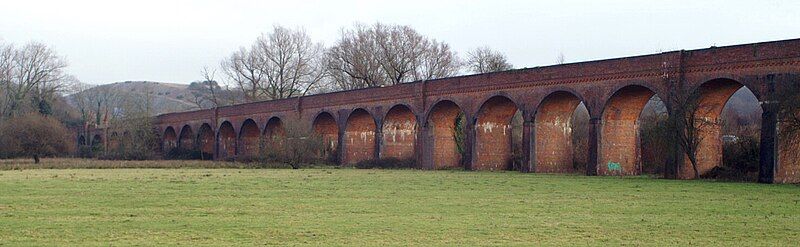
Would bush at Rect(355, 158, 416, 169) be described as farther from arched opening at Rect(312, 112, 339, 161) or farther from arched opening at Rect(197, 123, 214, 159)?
arched opening at Rect(197, 123, 214, 159)

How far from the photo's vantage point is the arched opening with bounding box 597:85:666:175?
104ft

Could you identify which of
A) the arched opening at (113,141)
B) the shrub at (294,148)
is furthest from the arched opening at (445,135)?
the arched opening at (113,141)

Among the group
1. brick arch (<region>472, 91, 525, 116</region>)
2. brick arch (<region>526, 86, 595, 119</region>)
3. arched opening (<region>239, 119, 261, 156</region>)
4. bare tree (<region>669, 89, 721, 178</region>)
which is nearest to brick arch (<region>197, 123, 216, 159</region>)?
arched opening (<region>239, 119, 261, 156</region>)

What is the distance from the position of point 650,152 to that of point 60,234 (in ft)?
85.1

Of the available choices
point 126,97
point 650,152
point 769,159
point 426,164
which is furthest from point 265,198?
point 126,97

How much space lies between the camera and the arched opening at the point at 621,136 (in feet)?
104

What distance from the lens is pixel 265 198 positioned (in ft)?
57.0

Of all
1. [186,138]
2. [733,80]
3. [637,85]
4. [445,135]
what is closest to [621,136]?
[637,85]

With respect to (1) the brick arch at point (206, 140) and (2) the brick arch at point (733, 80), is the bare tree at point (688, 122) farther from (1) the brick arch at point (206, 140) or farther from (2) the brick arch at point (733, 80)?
(1) the brick arch at point (206, 140)

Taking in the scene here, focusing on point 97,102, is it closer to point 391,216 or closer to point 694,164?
point 694,164

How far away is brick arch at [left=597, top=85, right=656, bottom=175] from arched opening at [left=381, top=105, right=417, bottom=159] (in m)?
13.6

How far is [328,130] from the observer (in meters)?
51.4

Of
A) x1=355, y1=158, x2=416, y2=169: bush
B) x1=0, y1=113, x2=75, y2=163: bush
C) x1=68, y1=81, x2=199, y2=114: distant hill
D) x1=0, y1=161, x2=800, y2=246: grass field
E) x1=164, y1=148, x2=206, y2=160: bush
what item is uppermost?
x1=68, y1=81, x2=199, y2=114: distant hill

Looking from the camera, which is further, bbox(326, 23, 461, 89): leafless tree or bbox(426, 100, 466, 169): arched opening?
bbox(326, 23, 461, 89): leafless tree
